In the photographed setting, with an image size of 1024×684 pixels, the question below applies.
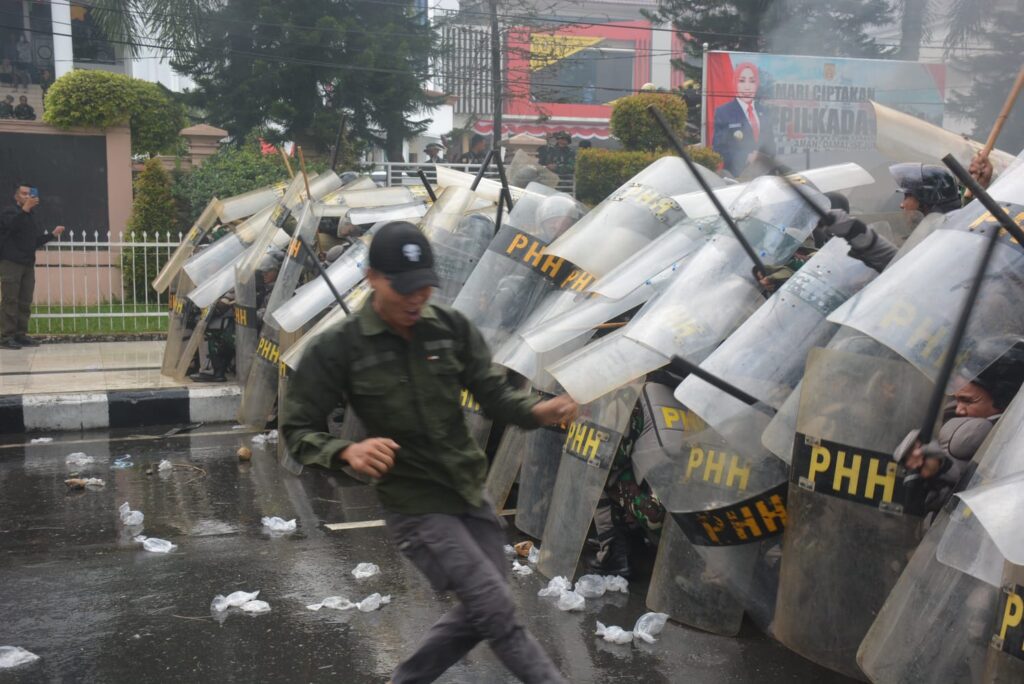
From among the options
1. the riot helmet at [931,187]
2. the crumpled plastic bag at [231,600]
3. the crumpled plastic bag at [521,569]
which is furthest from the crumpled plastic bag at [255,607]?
the riot helmet at [931,187]

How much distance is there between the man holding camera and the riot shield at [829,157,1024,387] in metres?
9.55

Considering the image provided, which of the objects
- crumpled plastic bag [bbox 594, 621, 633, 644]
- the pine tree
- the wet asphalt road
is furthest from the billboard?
crumpled plastic bag [bbox 594, 621, 633, 644]

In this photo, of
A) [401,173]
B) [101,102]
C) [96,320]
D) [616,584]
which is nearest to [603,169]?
[401,173]

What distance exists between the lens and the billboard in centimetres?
2466

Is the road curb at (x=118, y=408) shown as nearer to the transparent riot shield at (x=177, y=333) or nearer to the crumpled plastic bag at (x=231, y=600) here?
the transparent riot shield at (x=177, y=333)

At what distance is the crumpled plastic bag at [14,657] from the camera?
415 centimetres

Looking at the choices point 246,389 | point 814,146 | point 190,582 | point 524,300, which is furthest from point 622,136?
point 190,582

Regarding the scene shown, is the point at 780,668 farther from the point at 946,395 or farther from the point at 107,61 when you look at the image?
the point at 107,61

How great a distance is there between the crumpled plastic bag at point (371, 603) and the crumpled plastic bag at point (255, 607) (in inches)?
14.8

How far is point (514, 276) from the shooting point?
615 centimetres

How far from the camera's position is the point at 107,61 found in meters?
33.3

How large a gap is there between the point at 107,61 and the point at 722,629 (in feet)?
108

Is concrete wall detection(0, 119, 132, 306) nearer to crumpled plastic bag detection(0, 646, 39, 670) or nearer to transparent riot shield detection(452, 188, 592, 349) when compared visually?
transparent riot shield detection(452, 188, 592, 349)

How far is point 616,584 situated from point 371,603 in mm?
1053
